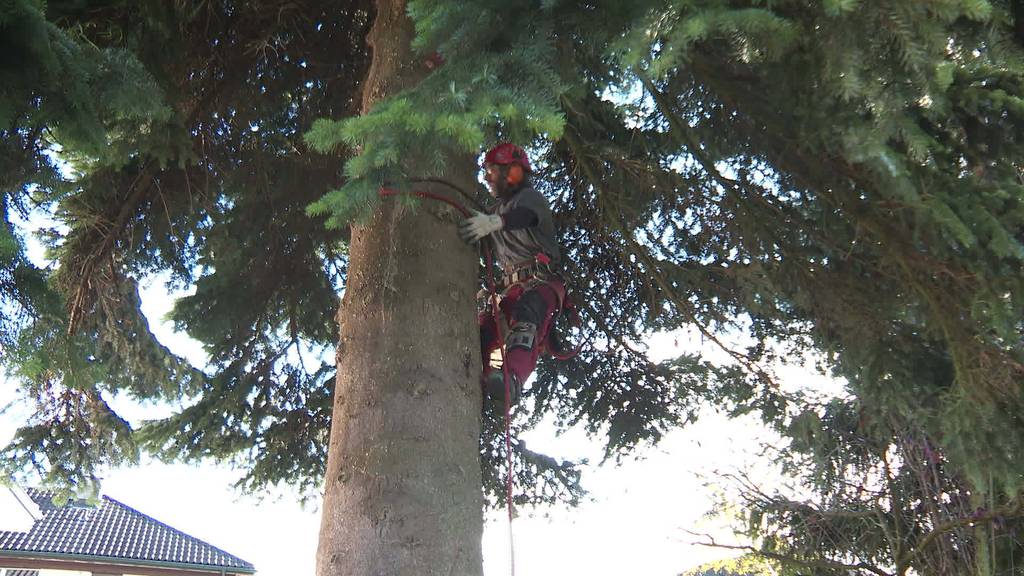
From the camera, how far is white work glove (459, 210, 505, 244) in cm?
351

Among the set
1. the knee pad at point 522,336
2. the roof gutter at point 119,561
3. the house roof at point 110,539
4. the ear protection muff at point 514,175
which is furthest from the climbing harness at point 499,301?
the roof gutter at point 119,561

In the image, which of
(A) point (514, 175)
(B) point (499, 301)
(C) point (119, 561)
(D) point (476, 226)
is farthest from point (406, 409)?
(C) point (119, 561)

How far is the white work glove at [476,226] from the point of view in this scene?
11.5ft

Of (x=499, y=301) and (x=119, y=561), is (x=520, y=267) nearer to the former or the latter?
(x=499, y=301)

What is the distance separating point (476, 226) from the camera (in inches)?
138

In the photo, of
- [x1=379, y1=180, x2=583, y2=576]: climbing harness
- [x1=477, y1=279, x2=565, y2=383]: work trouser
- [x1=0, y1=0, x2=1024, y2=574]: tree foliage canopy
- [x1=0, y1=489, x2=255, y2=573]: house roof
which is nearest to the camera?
[x1=0, y1=0, x2=1024, y2=574]: tree foliage canopy

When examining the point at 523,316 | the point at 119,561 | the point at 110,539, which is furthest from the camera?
the point at 110,539

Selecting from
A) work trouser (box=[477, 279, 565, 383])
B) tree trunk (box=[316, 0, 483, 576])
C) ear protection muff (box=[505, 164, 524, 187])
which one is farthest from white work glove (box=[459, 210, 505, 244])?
ear protection muff (box=[505, 164, 524, 187])

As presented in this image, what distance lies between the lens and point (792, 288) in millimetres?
4609

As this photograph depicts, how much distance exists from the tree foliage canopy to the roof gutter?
1042 centimetres

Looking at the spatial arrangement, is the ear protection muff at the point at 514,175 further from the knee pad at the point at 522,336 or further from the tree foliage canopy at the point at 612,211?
the knee pad at the point at 522,336

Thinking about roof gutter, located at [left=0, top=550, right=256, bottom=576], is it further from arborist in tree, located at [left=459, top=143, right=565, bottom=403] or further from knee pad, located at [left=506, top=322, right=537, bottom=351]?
knee pad, located at [left=506, top=322, right=537, bottom=351]

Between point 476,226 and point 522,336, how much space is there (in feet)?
2.20

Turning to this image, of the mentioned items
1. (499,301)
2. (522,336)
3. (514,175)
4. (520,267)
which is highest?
(514,175)
